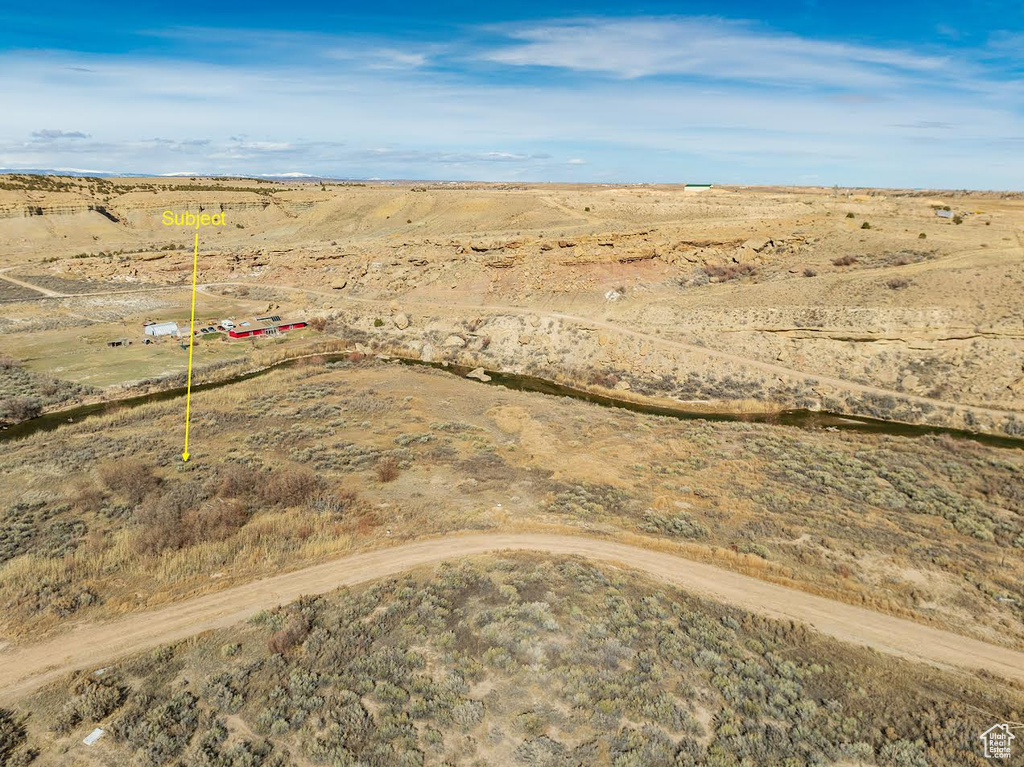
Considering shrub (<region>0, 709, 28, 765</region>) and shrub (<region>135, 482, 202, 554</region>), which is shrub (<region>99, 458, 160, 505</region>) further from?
shrub (<region>0, 709, 28, 765</region>)

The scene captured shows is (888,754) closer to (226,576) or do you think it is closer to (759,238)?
(226,576)

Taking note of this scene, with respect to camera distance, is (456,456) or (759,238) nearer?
(456,456)

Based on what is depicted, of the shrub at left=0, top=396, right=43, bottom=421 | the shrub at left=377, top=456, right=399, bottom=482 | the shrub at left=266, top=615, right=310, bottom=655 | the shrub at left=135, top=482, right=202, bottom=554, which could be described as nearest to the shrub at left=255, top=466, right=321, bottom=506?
the shrub at left=135, top=482, right=202, bottom=554

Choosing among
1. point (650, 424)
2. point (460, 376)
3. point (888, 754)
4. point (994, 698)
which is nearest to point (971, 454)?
point (650, 424)

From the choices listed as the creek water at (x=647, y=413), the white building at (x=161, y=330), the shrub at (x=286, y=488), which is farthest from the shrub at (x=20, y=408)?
the shrub at (x=286, y=488)

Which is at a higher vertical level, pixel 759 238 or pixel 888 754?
pixel 759 238
